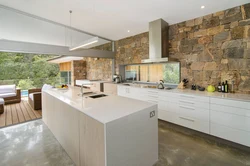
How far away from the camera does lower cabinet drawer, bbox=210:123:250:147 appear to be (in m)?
2.00

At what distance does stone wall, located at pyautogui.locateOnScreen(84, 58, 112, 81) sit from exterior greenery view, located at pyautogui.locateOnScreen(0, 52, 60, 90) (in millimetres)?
2094

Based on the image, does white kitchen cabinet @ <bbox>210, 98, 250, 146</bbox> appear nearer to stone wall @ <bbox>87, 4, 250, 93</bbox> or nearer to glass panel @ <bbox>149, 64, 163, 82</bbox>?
stone wall @ <bbox>87, 4, 250, 93</bbox>

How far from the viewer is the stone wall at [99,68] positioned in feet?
19.1

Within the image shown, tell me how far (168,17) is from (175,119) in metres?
2.50

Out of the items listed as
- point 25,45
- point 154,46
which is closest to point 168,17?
point 154,46

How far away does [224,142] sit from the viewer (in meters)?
2.31

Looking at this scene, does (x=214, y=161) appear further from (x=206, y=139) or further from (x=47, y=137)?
(x=47, y=137)

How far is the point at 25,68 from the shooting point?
9.58 metres

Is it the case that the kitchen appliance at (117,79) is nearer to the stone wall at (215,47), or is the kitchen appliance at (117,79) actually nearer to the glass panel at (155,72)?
the glass panel at (155,72)

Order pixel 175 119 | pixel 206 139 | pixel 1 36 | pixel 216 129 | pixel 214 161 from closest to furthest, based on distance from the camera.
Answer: pixel 214 161 → pixel 216 129 → pixel 206 139 → pixel 175 119 → pixel 1 36

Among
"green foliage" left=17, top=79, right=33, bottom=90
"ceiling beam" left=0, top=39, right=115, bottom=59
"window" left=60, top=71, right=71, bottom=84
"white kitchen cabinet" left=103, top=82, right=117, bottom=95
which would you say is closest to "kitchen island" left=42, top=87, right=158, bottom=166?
"ceiling beam" left=0, top=39, right=115, bottom=59

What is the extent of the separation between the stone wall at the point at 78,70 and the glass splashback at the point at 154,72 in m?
3.42

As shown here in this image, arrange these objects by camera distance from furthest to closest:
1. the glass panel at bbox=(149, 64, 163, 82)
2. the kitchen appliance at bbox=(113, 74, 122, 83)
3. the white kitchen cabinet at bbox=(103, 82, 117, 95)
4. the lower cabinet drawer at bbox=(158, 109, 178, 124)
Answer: the kitchen appliance at bbox=(113, 74, 122, 83) → the white kitchen cabinet at bbox=(103, 82, 117, 95) → the glass panel at bbox=(149, 64, 163, 82) → the lower cabinet drawer at bbox=(158, 109, 178, 124)

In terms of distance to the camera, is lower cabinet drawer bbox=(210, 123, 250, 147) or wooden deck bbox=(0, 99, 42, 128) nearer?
lower cabinet drawer bbox=(210, 123, 250, 147)
